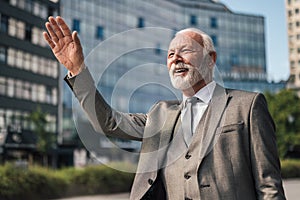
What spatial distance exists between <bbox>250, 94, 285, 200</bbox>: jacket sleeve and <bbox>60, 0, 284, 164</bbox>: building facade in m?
0.52

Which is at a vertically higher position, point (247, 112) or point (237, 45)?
point (237, 45)

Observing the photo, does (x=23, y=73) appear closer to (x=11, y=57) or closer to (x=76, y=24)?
(x=11, y=57)

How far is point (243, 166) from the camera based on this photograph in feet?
9.60

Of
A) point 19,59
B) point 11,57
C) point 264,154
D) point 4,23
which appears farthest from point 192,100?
point 19,59

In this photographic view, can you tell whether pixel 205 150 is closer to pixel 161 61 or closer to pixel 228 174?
pixel 228 174

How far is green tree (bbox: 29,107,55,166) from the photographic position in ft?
161

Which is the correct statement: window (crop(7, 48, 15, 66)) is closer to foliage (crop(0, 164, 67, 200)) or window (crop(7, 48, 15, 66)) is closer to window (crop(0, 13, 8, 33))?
window (crop(0, 13, 8, 33))

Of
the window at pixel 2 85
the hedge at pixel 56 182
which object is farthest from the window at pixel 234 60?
the hedge at pixel 56 182

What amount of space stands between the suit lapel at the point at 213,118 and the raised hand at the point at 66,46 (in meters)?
0.78

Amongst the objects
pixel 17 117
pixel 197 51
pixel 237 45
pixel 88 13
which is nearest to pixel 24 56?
pixel 17 117

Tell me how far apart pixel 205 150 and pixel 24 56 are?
174ft

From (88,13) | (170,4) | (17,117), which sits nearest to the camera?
(17,117)

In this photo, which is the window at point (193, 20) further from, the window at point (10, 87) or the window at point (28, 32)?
the window at point (10, 87)

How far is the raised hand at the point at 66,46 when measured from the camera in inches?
114
